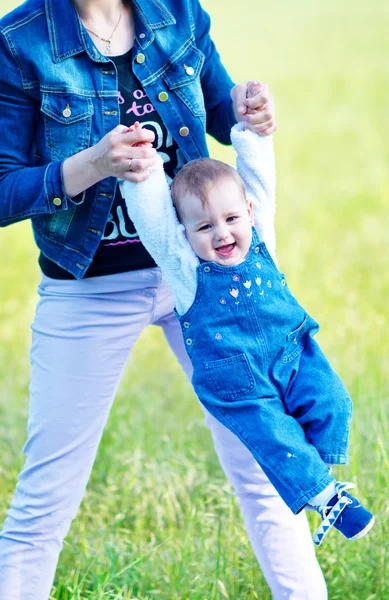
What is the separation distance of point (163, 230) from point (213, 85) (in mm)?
631

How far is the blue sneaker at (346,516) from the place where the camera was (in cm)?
203

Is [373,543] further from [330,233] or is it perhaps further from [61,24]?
[330,233]

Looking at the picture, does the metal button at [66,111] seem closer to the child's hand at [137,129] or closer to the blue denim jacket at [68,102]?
the blue denim jacket at [68,102]

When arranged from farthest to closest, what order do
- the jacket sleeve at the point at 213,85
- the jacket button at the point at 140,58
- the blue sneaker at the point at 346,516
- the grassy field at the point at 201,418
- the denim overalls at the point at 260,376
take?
the grassy field at the point at 201,418, the jacket sleeve at the point at 213,85, the jacket button at the point at 140,58, the denim overalls at the point at 260,376, the blue sneaker at the point at 346,516

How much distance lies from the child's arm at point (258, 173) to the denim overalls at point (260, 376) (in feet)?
0.32

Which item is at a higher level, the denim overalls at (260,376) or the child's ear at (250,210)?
the child's ear at (250,210)

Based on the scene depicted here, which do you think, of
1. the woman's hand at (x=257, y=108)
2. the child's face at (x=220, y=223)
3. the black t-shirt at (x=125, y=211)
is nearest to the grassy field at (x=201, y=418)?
the black t-shirt at (x=125, y=211)

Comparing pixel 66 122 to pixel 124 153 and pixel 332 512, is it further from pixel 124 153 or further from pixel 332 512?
pixel 332 512

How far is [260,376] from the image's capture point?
2150mm

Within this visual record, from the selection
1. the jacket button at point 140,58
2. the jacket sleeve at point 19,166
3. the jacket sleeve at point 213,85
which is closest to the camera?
the jacket sleeve at point 19,166

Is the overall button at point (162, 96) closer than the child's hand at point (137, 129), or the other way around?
the child's hand at point (137, 129)

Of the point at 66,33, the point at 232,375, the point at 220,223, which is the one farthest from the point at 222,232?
the point at 66,33

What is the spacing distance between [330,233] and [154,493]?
2659mm

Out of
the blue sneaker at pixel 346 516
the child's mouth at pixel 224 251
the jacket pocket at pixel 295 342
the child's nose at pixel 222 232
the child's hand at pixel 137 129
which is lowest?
the blue sneaker at pixel 346 516
